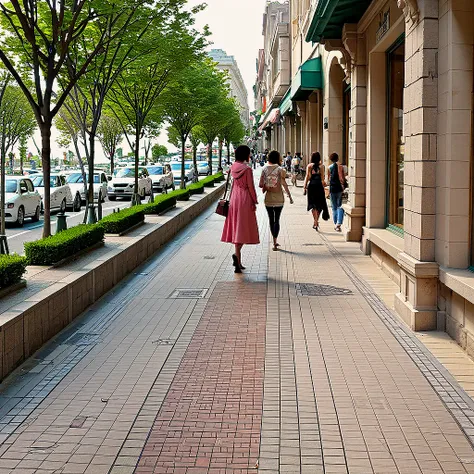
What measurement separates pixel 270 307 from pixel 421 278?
6.77ft

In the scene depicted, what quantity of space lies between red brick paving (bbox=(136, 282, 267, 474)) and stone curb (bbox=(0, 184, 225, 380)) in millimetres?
1472

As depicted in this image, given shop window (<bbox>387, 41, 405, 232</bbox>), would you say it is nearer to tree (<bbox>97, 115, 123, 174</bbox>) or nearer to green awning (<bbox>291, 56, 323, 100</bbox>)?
green awning (<bbox>291, 56, 323, 100</bbox>)

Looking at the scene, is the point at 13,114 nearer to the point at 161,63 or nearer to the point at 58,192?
the point at 58,192

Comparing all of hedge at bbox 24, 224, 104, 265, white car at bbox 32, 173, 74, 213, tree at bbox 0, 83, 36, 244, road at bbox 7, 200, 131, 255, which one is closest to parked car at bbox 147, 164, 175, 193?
tree at bbox 0, 83, 36, 244

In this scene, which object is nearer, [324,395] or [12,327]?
[324,395]

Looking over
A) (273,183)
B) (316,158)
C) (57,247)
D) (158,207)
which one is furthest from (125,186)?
(57,247)

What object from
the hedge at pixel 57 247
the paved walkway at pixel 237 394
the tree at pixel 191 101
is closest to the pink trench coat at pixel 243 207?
the paved walkway at pixel 237 394

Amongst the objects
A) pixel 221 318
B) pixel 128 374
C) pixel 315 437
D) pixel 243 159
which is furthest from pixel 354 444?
pixel 243 159

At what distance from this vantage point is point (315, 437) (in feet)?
16.7

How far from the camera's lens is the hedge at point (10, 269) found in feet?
25.0

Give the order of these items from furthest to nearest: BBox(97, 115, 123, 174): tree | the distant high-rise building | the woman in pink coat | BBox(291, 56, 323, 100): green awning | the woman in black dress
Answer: the distant high-rise building, BBox(97, 115, 123, 174): tree, BBox(291, 56, 323, 100): green awning, the woman in black dress, the woman in pink coat

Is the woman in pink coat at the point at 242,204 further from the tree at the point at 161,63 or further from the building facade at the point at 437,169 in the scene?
the tree at the point at 161,63

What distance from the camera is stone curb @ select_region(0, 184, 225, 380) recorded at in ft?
21.9

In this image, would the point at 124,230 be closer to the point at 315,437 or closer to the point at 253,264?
the point at 253,264
